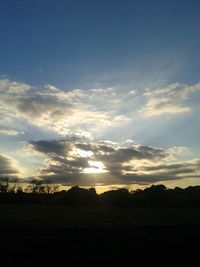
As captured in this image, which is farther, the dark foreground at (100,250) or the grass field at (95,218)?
the grass field at (95,218)

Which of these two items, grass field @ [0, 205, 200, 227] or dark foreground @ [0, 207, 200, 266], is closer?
dark foreground @ [0, 207, 200, 266]

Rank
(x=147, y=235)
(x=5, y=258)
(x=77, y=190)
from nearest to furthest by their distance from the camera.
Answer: (x=5, y=258), (x=147, y=235), (x=77, y=190)

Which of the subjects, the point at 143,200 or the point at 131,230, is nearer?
the point at 131,230

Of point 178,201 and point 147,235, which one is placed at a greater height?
point 178,201

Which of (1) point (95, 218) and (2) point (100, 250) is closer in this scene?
(2) point (100, 250)

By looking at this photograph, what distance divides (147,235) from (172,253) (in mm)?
6578

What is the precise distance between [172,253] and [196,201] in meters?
64.5

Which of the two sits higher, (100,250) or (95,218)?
(95,218)

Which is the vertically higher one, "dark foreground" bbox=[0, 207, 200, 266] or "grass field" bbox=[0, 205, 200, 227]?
"grass field" bbox=[0, 205, 200, 227]

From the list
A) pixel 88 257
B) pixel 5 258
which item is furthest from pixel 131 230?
pixel 5 258

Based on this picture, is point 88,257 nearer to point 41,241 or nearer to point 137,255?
point 137,255

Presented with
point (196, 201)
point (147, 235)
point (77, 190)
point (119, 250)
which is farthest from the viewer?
point (77, 190)

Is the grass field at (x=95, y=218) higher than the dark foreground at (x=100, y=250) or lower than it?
higher

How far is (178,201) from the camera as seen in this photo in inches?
3182
